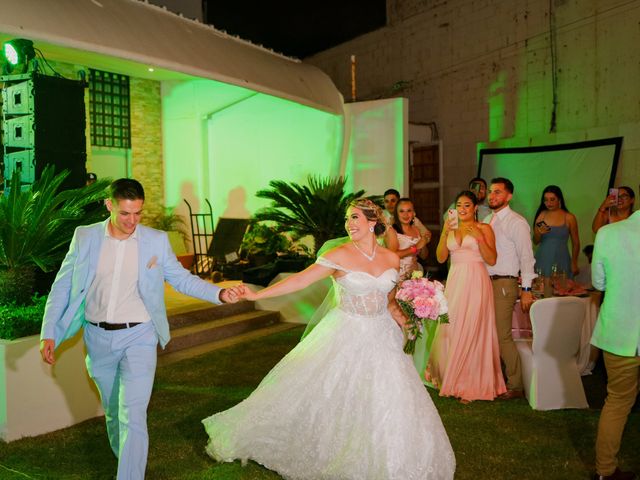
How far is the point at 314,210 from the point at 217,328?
267cm

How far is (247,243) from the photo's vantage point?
12.1 m

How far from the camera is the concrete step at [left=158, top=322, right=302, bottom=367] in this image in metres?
7.80

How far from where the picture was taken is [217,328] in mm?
8867

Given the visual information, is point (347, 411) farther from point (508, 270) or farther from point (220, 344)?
point (220, 344)

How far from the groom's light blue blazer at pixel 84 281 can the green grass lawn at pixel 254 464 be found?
122 cm

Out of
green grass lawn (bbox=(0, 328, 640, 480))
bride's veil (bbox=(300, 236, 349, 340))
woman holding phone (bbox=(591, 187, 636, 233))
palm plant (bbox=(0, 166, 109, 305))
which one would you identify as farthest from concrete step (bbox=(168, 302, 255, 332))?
woman holding phone (bbox=(591, 187, 636, 233))

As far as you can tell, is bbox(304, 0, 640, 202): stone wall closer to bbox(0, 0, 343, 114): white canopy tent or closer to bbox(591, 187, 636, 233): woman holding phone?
bbox(591, 187, 636, 233): woman holding phone

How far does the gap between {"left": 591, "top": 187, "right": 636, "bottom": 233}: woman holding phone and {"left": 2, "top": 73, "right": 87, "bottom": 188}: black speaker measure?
6.33 metres

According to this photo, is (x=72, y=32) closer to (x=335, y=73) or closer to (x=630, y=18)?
(x=630, y=18)

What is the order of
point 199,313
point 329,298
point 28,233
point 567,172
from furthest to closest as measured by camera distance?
point 567,172 < point 199,313 < point 28,233 < point 329,298

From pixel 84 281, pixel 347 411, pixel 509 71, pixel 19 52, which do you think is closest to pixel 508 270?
pixel 347 411

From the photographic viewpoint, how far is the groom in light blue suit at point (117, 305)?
12.6ft

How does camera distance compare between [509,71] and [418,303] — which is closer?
[418,303]

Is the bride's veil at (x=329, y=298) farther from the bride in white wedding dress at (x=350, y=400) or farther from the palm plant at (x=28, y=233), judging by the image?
A: the palm plant at (x=28, y=233)
